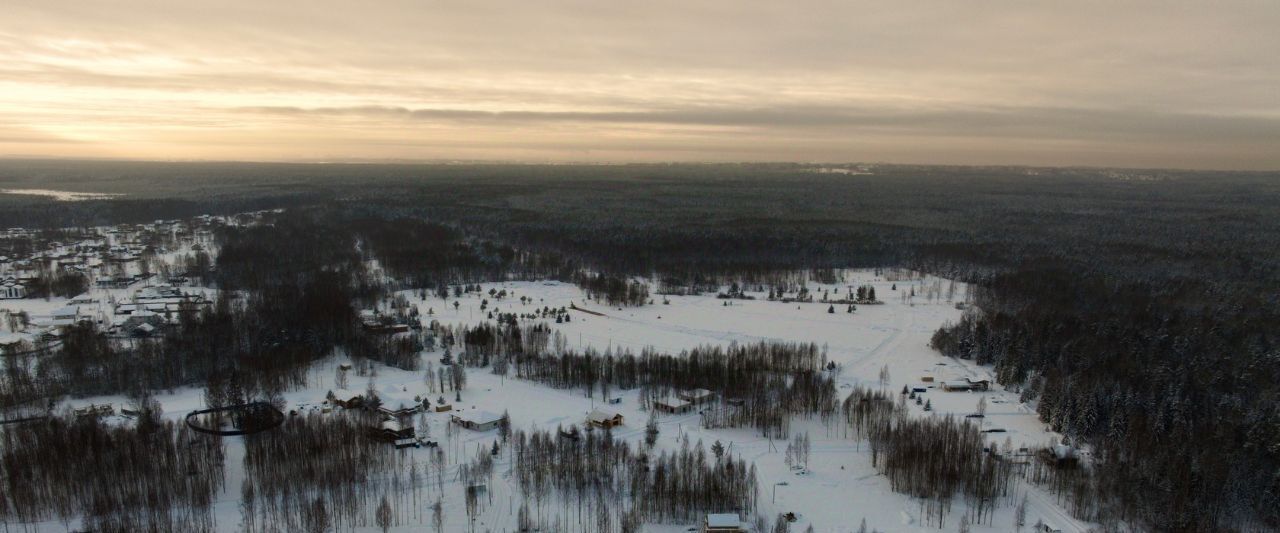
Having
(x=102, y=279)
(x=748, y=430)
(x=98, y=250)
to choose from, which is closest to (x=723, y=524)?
(x=748, y=430)

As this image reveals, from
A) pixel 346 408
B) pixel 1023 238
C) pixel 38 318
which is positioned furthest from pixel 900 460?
pixel 1023 238

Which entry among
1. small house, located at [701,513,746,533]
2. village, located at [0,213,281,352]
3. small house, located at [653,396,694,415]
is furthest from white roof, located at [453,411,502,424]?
village, located at [0,213,281,352]

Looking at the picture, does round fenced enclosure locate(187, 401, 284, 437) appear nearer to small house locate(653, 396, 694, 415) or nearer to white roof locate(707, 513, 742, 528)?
small house locate(653, 396, 694, 415)

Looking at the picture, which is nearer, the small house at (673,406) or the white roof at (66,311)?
the small house at (673,406)

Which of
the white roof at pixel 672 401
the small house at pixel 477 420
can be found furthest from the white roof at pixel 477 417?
the white roof at pixel 672 401

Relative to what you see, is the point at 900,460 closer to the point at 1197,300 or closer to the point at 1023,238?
the point at 1197,300

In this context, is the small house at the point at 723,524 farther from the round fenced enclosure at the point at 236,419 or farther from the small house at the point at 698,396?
the round fenced enclosure at the point at 236,419

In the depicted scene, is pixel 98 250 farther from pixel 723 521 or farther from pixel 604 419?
pixel 723 521
